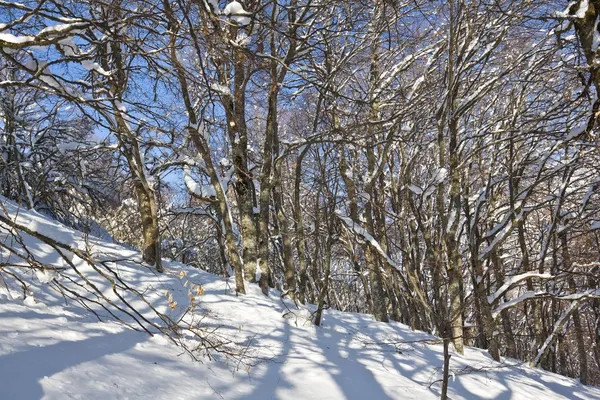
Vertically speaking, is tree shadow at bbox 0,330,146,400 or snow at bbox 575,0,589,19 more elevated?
snow at bbox 575,0,589,19

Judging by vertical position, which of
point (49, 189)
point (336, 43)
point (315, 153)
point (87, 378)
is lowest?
point (87, 378)

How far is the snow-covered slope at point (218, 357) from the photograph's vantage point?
242cm

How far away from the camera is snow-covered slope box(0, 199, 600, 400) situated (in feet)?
7.94

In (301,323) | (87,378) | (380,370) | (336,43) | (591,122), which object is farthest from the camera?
(336,43)

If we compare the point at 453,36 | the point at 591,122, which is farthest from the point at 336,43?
the point at 591,122

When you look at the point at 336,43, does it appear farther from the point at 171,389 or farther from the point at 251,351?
the point at 171,389

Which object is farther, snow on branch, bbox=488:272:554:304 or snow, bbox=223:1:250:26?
snow on branch, bbox=488:272:554:304

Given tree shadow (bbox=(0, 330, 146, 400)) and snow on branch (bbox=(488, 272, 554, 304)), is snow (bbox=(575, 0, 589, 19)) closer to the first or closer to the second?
snow on branch (bbox=(488, 272, 554, 304))

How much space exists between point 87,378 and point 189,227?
14.1m

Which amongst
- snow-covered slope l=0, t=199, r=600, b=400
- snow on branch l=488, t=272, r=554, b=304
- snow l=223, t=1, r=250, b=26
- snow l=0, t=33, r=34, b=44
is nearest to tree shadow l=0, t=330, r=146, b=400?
snow-covered slope l=0, t=199, r=600, b=400

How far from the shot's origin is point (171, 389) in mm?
2707

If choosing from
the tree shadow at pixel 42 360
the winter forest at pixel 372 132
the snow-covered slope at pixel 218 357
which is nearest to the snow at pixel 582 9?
the winter forest at pixel 372 132

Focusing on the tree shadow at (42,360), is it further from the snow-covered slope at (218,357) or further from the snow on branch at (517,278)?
the snow on branch at (517,278)

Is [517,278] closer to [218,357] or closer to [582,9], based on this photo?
[582,9]
